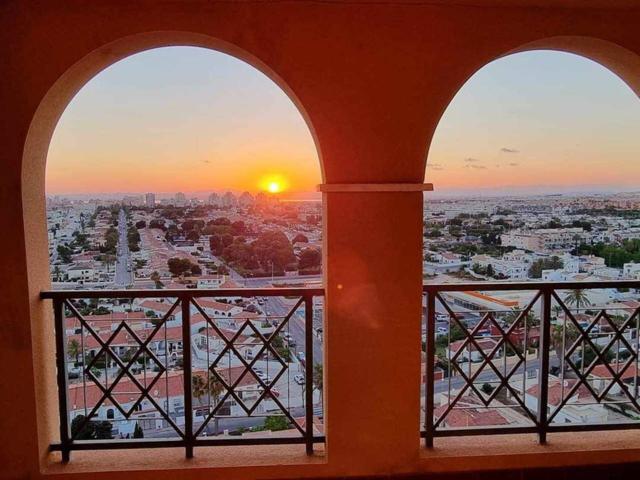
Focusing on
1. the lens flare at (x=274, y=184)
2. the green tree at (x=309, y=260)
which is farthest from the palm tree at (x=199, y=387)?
the lens flare at (x=274, y=184)

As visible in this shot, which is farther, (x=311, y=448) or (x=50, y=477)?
(x=311, y=448)

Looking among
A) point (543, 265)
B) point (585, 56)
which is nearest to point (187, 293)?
point (543, 265)

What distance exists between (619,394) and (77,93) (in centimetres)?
370

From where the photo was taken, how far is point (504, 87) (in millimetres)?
2764

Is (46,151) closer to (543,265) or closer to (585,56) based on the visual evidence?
(543,265)

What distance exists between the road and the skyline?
20 centimetres

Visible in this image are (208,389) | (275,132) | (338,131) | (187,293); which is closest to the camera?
(338,131)

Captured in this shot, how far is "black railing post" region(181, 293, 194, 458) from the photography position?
8.06ft

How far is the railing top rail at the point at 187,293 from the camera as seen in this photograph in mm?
2404

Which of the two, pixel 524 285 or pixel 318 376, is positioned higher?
pixel 524 285

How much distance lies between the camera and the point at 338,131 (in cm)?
232

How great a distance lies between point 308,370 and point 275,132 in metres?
1.43

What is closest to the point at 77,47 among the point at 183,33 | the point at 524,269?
the point at 183,33

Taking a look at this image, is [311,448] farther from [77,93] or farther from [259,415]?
[77,93]
